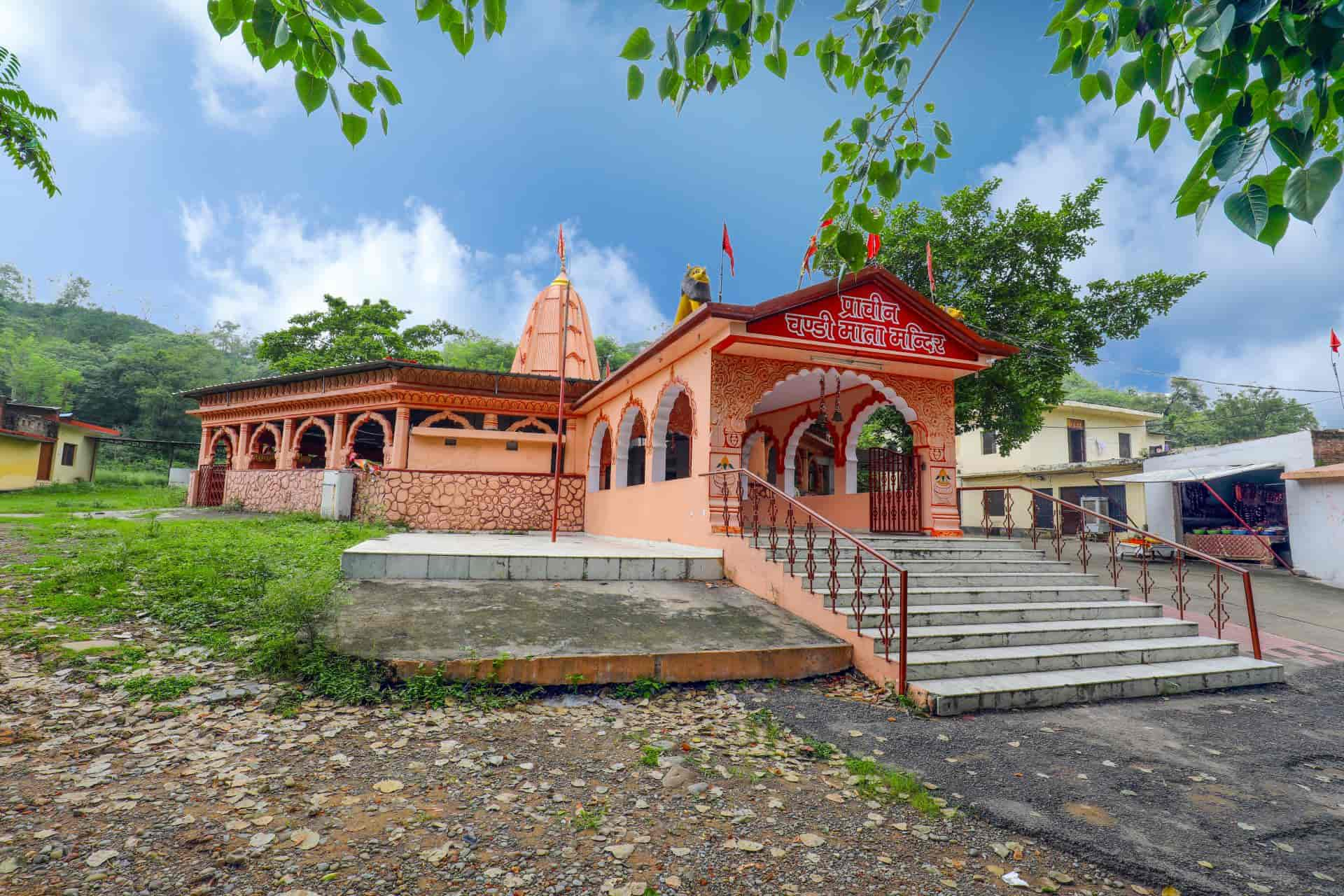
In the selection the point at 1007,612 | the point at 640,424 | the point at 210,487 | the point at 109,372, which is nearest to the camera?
the point at 1007,612

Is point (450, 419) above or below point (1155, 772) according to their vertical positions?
above

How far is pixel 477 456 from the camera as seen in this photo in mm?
15094

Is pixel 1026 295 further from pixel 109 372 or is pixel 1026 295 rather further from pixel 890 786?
pixel 109 372

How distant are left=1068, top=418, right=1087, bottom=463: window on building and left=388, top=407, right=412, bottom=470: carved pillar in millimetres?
24956

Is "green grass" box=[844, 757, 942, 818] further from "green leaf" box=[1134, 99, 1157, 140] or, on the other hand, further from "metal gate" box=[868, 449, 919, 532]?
"metal gate" box=[868, 449, 919, 532]

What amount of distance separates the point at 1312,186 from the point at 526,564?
6.83 meters

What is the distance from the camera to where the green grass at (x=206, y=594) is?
4.36 m

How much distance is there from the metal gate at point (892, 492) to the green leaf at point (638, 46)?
8.36m

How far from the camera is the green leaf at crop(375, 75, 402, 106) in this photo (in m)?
2.00

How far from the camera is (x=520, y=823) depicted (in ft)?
9.20

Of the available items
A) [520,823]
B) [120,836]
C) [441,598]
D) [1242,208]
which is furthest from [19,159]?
[1242,208]

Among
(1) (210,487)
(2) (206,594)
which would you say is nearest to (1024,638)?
(2) (206,594)

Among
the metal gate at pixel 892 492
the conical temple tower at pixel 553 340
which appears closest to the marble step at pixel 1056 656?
the metal gate at pixel 892 492

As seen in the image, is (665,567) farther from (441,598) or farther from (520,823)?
(520,823)
